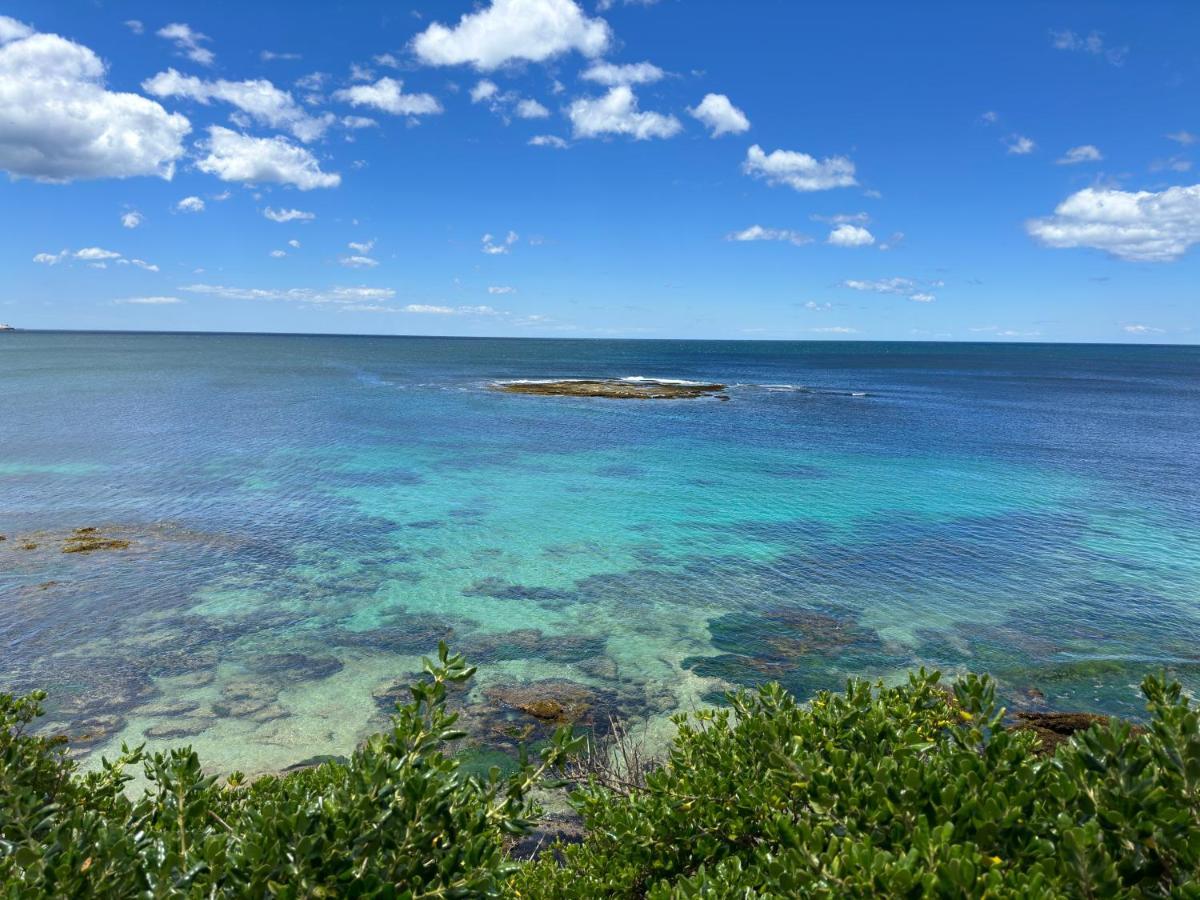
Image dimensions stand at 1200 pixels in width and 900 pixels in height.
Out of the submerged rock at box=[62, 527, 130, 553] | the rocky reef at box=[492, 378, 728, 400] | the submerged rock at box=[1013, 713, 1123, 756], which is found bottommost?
the submerged rock at box=[1013, 713, 1123, 756]

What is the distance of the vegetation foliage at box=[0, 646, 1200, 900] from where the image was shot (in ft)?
13.9

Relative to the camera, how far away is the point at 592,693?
688 inches

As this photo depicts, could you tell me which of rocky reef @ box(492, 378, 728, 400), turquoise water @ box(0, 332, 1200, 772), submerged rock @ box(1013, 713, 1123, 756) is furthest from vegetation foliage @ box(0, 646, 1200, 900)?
rocky reef @ box(492, 378, 728, 400)

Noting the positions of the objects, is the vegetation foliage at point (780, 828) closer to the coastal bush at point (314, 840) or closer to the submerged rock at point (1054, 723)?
the coastal bush at point (314, 840)

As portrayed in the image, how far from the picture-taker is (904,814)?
4.89m

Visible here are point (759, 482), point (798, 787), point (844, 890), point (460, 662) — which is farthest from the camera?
point (759, 482)

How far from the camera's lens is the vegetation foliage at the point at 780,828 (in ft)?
13.9

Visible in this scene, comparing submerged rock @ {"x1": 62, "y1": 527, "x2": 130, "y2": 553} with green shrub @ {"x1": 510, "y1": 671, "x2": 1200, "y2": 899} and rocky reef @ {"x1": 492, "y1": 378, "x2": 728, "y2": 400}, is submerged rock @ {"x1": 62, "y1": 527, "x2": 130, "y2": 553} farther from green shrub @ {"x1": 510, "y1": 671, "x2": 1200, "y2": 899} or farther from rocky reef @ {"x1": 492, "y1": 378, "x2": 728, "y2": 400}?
rocky reef @ {"x1": 492, "y1": 378, "x2": 728, "y2": 400}

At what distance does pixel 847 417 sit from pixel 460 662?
228 ft

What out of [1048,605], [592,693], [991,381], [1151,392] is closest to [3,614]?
[592,693]

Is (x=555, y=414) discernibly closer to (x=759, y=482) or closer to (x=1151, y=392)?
(x=759, y=482)

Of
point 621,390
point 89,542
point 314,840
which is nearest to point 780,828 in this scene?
point 314,840

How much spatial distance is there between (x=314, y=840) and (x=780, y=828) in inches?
133

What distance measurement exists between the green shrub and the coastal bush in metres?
1.65
